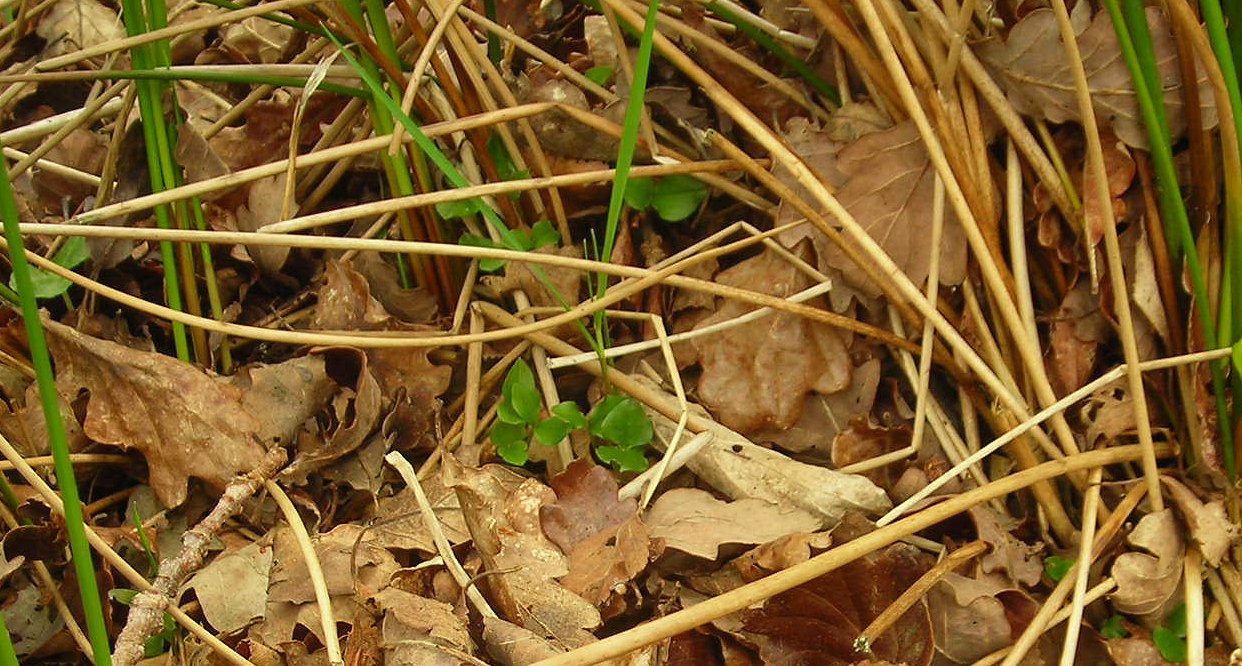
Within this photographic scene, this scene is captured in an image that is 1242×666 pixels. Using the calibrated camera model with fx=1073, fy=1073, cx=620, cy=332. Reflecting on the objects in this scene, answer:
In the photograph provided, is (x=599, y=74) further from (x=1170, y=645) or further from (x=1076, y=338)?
(x=1170, y=645)

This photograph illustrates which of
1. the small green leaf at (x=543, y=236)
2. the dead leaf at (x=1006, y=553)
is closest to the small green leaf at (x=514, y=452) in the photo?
the small green leaf at (x=543, y=236)

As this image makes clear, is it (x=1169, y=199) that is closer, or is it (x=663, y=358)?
(x=1169, y=199)

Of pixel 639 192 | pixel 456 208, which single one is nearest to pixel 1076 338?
pixel 639 192

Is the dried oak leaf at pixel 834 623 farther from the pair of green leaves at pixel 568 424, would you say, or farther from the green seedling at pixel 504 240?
the green seedling at pixel 504 240

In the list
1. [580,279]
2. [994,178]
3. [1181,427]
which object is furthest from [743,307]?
[1181,427]

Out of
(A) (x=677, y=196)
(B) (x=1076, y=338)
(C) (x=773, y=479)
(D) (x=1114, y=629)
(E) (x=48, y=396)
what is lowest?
(D) (x=1114, y=629)

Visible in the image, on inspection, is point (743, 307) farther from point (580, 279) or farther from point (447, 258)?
point (447, 258)

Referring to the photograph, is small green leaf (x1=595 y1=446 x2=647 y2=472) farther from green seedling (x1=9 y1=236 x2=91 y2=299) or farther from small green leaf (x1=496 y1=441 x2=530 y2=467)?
green seedling (x1=9 y1=236 x2=91 y2=299)

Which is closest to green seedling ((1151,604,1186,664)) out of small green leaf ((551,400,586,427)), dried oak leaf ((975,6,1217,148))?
dried oak leaf ((975,6,1217,148))
